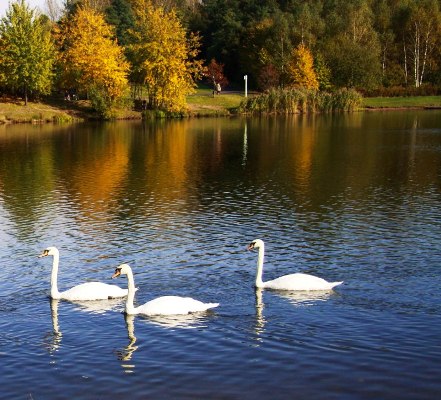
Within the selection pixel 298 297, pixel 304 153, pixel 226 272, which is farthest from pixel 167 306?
pixel 304 153

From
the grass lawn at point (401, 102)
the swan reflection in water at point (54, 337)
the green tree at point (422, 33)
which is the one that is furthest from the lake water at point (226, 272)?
the green tree at point (422, 33)

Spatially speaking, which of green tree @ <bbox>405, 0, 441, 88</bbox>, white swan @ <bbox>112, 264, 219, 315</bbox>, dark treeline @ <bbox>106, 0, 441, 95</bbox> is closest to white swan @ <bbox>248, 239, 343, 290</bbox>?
white swan @ <bbox>112, 264, 219, 315</bbox>

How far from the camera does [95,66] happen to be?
293ft

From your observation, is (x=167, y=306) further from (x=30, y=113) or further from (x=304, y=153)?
(x=30, y=113)

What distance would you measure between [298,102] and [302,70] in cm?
1636

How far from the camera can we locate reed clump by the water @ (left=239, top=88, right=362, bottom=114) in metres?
99.1

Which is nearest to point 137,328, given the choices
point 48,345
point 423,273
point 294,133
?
point 48,345

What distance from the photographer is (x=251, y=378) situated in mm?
15312

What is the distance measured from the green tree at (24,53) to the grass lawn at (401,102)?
5287 centimetres

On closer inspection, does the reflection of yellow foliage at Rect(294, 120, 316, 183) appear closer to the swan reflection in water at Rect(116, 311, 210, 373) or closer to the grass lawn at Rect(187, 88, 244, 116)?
the swan reflection in water at Rect(116, 311, 210, 373)

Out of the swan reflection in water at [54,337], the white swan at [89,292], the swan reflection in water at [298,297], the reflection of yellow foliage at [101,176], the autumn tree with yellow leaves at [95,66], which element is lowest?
the swan reflection in water at [54,337]

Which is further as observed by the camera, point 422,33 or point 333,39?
point 422,33

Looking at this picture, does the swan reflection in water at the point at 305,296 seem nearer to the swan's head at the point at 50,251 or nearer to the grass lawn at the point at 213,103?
the swan's head at the point at 50,251

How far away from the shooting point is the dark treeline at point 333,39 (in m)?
120
